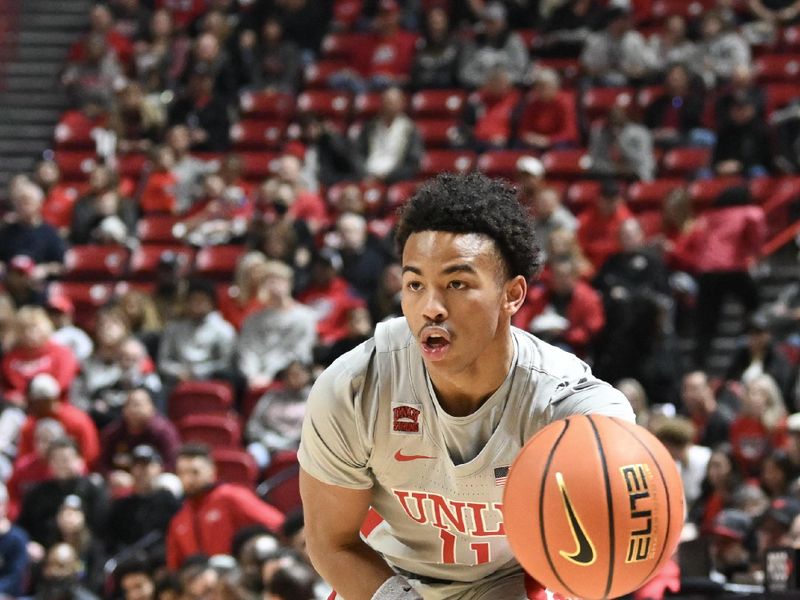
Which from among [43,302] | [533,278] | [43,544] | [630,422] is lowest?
[43,544]

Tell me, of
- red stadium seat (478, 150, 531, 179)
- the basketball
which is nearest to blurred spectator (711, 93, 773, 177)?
red stadium seat (478, 150, 531, 179)

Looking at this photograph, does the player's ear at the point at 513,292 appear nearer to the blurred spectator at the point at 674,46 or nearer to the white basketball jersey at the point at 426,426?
the white basketball jersey at the point at 426,426

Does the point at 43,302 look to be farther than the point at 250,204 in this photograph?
No

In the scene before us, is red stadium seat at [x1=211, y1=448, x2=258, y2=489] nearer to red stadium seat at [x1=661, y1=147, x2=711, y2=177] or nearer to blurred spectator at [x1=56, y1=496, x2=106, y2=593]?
blurred spectator at [x1=56, y1=496, x2=106, y2=593]

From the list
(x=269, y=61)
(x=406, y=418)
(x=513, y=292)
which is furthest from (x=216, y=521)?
(x=269, y=61)

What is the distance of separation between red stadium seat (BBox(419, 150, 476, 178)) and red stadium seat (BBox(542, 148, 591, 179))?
691 mm

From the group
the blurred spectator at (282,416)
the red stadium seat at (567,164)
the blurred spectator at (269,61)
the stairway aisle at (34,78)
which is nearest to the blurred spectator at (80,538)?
the blurred spectator at (282,416)

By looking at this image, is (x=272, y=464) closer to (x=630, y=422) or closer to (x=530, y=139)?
(x=530, y=139)

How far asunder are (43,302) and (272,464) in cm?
336

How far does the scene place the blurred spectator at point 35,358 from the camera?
1023cm

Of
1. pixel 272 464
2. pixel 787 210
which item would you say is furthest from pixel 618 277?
pixel 272 464

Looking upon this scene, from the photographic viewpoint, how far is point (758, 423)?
8641 mm

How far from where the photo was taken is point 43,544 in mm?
8758

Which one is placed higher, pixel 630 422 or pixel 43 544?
pixel 630 422
